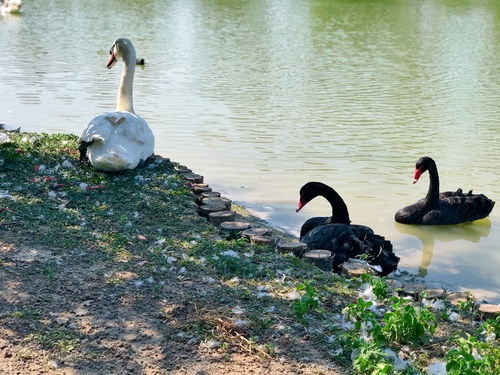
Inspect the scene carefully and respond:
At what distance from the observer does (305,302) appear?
496cm

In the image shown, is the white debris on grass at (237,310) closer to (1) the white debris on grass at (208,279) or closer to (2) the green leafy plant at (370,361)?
(1) the white debris on grass at (208,279)

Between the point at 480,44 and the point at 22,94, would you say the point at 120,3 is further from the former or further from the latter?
the point at 22,94

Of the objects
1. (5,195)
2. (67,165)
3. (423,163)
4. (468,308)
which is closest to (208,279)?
(468,308)

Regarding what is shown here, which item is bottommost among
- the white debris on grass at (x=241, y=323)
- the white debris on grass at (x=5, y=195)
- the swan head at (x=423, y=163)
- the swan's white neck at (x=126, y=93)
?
the white debris on grass at (x=241, y=323)

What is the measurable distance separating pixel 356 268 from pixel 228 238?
1131 mm

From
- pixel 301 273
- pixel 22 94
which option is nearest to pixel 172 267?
pixel 301 273

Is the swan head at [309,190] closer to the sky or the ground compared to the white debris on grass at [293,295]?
closer to the sky

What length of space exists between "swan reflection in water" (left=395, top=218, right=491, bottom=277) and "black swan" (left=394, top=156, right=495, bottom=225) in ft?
0.26

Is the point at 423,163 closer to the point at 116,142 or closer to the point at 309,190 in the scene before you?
the point at 309,190

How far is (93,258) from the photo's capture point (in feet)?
18.9

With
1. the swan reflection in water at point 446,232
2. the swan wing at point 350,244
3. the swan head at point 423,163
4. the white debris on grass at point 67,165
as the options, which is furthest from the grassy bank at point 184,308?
the swan head at point 423,163

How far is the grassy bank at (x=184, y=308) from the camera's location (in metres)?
4.38

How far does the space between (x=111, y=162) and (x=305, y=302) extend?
3.58 meters

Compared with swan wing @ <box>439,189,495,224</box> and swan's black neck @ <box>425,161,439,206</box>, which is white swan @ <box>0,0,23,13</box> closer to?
swan's black neck @ <box>425,161,439,206</box>
